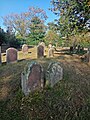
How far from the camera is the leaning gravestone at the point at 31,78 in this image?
657cm

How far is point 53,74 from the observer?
749 centimetres

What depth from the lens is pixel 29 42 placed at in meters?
55.5

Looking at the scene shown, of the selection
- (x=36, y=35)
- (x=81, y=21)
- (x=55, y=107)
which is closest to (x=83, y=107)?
(x=55, y=107)

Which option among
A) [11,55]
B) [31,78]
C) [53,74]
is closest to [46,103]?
[31,78]

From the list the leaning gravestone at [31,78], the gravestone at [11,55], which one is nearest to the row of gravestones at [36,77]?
the leaning gravestone at [31,78]

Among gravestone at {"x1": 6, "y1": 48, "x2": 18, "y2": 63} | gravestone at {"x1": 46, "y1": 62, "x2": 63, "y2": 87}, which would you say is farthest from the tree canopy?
gravestone at {"x1": 46, "y1": 62, "x2": 63, "y2": 87}

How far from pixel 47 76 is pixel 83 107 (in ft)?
6.37

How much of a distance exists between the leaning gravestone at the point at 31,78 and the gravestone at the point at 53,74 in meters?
0.34

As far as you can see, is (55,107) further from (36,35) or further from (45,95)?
(36,35)

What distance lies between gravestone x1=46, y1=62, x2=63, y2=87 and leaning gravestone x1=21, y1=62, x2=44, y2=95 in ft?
1.13

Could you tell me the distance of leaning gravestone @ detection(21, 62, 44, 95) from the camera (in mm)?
6566

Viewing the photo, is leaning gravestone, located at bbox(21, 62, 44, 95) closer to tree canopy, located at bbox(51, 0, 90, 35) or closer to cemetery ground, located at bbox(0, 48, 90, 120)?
cemetery ground, located at bbox(0, 48, 90, 120)

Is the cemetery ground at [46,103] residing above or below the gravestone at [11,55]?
below

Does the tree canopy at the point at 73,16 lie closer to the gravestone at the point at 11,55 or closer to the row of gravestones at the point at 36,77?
the gravestone at the point at 11,55
